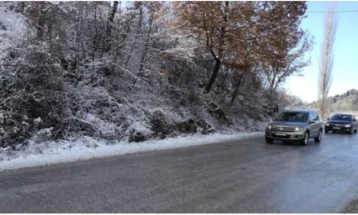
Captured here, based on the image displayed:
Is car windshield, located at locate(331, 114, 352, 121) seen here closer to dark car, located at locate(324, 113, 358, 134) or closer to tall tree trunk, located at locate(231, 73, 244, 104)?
dark car, located at locate(324, 113, 358, 134)

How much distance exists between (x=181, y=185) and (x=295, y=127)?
10.6m

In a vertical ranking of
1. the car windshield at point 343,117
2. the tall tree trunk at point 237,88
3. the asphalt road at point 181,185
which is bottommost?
the asphalt road at point 181,185

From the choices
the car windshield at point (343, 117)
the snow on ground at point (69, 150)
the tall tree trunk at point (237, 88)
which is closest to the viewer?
the snow on ground at point (69, 150)

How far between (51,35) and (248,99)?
67.3 ft

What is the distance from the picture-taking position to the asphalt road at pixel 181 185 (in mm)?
6289

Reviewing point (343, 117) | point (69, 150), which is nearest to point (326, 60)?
point (343, 117)

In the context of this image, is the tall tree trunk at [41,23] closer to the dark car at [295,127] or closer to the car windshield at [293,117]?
the dark car at [295,127]

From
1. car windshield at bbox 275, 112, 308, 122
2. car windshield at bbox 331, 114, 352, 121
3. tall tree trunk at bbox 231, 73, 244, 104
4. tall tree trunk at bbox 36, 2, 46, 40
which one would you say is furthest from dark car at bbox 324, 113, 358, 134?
tall tree trunk at bbox 36, 2, 46, 40

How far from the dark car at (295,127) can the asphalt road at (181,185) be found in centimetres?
493

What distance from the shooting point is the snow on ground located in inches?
382

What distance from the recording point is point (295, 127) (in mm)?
17125

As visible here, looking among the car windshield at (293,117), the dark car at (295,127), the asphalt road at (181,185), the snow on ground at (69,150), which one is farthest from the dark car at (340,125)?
the asphalt road at (181,185)

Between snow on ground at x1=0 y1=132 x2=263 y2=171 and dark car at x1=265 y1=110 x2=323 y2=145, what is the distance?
4096 mm

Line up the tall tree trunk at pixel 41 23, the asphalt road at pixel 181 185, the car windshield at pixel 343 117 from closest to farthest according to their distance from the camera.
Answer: the asphalt road at pixel 181 185, the tall tree trunk at pixel 41 23, the car windshield at pixel 343 117
